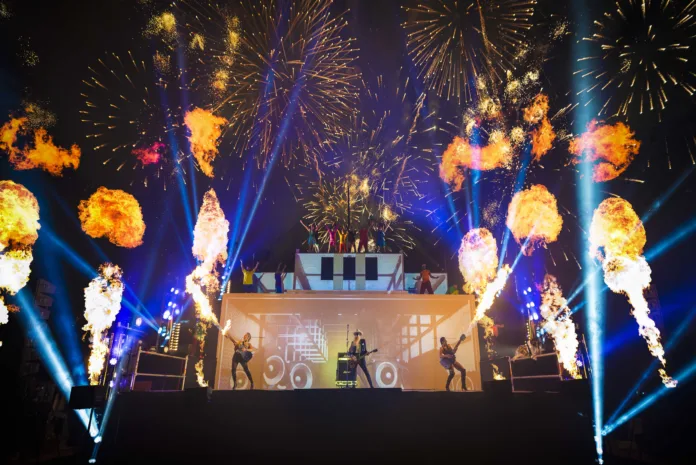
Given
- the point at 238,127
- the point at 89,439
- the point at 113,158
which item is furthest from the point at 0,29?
the point at 89,439

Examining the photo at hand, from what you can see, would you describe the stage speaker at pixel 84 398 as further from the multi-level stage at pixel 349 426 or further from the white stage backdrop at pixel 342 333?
the white stage backdrop at pixel 342 333

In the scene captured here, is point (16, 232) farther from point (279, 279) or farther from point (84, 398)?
point (279, 279)

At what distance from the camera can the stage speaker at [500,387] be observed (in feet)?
30.1

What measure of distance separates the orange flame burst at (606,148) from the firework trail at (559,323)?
516 centimetres

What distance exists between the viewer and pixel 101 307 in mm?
14547

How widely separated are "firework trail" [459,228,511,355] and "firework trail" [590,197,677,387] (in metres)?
4.46

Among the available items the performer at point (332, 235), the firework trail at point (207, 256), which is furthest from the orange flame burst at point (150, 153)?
the performer at point (332, 235)

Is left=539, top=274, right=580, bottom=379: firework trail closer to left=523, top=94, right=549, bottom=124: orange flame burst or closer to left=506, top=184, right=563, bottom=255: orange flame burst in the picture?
left=506, top=184, right=563, bottom=255: orange flame burst

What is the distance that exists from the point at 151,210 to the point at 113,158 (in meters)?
3.13

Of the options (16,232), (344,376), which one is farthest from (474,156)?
(16,232)

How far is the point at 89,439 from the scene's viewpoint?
31.3 feet

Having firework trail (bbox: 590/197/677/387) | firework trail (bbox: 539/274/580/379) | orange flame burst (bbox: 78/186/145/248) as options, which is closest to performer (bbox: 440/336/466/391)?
firework trail (bbox: 539/274/580/379)

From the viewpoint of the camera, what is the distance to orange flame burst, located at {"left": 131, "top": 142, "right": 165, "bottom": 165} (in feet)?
56.0

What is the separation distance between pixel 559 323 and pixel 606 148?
7.38 metres
